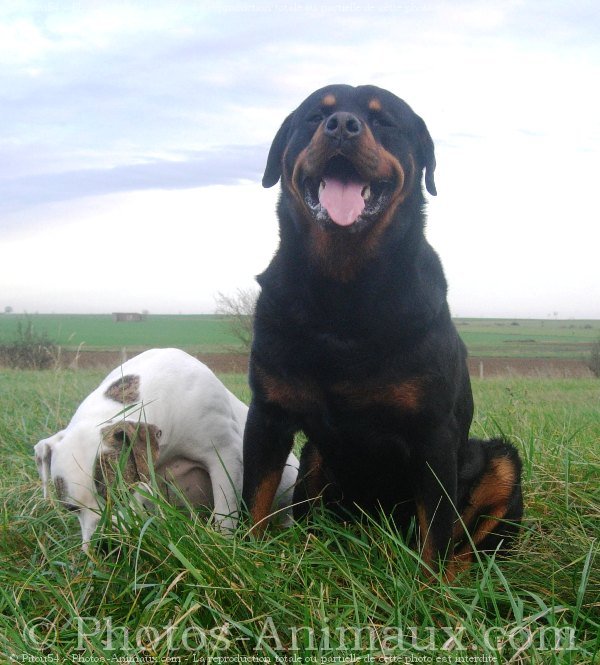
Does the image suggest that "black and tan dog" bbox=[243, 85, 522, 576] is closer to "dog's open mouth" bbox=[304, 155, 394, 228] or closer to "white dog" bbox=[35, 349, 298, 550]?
"dog's open mouth" bbox=[304, 155, 394, 228]

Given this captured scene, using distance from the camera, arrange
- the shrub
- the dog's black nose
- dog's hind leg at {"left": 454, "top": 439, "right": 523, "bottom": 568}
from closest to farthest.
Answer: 1. the dog's black nose
2. dog's hind leg at {"left": 454, "top": 439, "right": 523, "bottom": 568}
3. the shrub

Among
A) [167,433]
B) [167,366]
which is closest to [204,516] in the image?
[167,433]

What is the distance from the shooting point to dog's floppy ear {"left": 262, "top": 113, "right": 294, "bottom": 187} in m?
3.73

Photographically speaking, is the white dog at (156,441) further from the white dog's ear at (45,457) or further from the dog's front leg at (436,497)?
the dog's front leg at (436,497)

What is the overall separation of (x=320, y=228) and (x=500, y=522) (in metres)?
1.66

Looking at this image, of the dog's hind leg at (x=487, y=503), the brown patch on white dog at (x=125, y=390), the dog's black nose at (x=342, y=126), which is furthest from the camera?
the brown patch on white dog at (x=125, y=390)

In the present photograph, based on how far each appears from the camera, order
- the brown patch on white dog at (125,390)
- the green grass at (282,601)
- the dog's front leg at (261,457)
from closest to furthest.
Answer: the green grass at (282,601), the dog's front leg at (261,457), the brown patch on white dog at (125,390)

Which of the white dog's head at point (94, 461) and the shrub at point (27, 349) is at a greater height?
the white dog's head at point (94, 461)

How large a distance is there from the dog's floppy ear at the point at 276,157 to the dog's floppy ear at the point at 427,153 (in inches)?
24.5

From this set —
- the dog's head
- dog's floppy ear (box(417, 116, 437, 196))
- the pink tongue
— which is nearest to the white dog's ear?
the dog's head

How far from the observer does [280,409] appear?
3459mm

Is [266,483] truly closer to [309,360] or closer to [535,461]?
[309,360]

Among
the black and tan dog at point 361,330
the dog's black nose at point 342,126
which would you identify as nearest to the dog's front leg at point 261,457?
the black and tan dog at point 361,330

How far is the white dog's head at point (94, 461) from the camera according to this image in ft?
11.1
